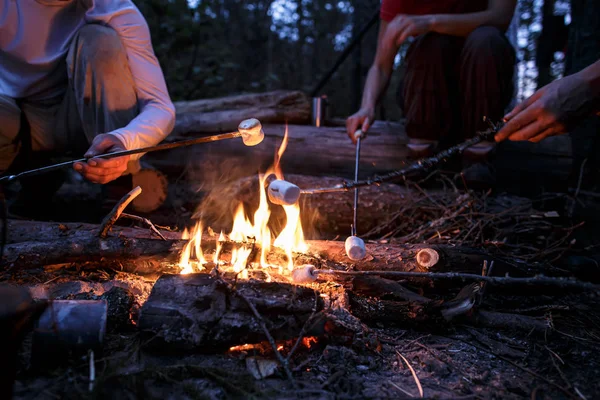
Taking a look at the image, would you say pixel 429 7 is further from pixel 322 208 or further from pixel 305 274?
pixel 305 274

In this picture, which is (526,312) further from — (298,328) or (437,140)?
(437,140)

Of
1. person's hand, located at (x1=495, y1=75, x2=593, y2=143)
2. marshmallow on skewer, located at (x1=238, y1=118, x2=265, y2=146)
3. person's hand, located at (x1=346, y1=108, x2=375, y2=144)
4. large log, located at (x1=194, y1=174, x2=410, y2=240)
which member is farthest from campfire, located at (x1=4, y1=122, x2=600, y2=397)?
person's hand, located at (x1=346, y1=108, x2=375, y2=144)

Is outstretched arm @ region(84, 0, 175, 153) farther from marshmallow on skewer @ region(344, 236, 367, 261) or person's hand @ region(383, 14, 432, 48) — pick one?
person's hand @ region(383, 14, 432, 48)

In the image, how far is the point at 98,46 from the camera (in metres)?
3.05

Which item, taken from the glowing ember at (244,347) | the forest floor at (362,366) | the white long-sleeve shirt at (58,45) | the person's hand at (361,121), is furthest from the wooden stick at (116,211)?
the person's hand at (361,121)

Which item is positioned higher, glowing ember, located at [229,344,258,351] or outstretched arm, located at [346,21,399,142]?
outstretched arm, located at [346,21,399,142]

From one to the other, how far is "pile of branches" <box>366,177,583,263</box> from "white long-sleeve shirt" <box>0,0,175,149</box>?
7.46ft

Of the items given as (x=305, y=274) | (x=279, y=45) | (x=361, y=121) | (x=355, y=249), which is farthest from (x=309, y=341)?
(x=279, y=45)

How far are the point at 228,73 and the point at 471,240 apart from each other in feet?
31.1

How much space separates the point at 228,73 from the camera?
435 inches

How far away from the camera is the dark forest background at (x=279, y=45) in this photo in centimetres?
711

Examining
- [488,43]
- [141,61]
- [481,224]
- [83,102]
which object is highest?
[488,43]

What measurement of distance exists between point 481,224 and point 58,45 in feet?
12.8

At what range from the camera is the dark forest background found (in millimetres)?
7113
